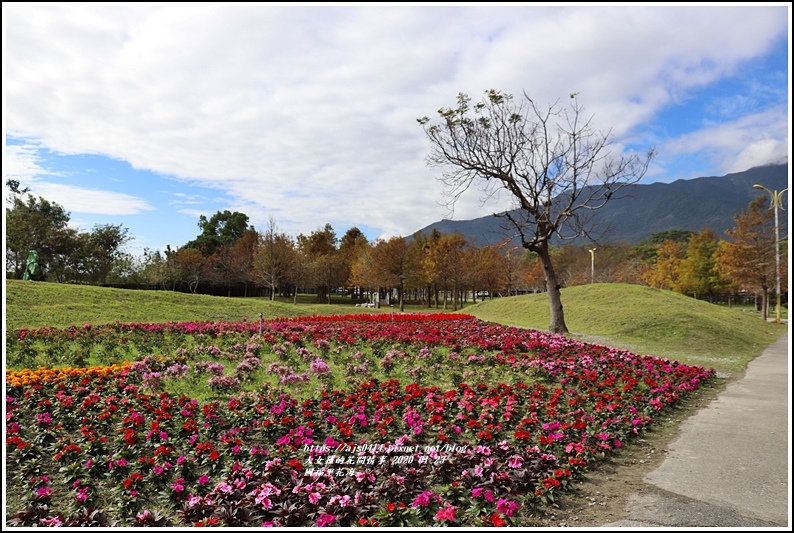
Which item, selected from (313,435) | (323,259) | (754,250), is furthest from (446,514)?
(323,259)

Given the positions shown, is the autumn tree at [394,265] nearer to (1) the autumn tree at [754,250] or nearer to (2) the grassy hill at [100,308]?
(2) the grassy hill at [100,308]

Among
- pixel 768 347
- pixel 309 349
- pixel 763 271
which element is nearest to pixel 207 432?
pixel 309 349

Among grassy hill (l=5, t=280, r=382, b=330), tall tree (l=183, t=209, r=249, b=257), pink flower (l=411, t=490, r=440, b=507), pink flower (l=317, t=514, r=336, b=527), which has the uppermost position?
tall tree (l=183, t=209, r=249, b=257)

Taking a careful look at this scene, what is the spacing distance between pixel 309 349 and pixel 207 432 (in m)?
4.95

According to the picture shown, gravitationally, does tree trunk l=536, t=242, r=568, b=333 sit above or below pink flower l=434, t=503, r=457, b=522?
above

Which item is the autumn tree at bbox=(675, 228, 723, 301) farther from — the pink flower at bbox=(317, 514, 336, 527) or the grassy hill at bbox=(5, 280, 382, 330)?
the pink flower at bbox=(317, 514, 336, 527)

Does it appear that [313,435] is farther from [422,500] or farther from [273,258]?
[273,258]

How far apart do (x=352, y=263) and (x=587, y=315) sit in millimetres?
29348

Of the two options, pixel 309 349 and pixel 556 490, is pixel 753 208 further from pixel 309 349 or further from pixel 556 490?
pixel 556 490

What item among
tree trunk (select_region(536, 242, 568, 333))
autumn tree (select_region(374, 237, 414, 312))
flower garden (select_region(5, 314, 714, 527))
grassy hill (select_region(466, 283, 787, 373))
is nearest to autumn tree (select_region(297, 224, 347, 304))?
autumn tree (select_region(374, 237, 414, 312))

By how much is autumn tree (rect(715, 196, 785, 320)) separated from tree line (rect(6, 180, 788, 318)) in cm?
6

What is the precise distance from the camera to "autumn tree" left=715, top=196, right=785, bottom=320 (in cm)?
3030

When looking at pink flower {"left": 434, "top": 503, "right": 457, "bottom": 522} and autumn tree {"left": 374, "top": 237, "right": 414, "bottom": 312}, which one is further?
autumn tree {"left": 374, "top": 237, "right": 414, "bottom": 312}

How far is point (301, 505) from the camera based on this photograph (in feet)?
12.2
